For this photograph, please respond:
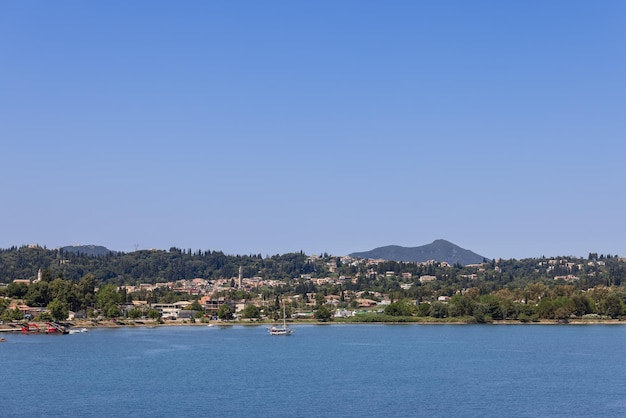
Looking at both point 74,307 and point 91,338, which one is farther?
point 74,307

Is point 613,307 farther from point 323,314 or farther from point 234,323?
point 234,323

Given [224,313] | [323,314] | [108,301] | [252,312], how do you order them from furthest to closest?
[224,313] → [252,312] → [323,314] → [108,301]

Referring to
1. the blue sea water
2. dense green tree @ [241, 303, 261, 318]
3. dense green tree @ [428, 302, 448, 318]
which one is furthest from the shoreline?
the blue sea water

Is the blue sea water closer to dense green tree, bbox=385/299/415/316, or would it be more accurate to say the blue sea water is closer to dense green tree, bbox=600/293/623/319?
dense green tree, bbox=600/293/623/319

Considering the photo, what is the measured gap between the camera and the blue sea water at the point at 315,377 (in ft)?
140

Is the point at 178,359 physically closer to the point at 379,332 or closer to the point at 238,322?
the point at 379,332

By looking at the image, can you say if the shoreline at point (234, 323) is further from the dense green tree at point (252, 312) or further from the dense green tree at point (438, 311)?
the dense green tree at point (252, 312)

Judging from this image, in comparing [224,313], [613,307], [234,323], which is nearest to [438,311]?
[613,307]

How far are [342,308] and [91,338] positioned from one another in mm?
70670

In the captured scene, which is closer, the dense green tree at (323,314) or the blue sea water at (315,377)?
the blue sea water at (315,377)

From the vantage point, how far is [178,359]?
6756cm

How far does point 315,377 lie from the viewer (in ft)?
182

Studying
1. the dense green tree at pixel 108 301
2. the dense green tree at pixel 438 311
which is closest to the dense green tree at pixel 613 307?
the dense green tree at pixel 438 311

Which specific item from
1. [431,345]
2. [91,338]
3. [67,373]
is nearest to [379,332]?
[431,345]
